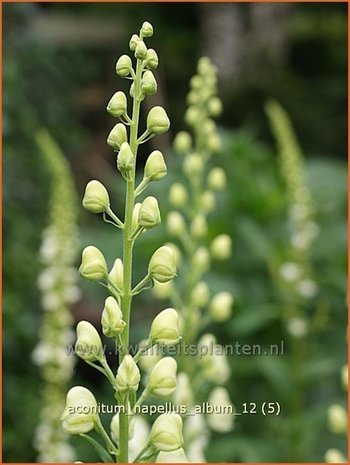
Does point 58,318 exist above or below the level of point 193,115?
below

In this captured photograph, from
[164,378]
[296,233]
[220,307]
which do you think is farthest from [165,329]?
[296,233]

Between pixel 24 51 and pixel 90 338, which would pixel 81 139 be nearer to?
pixel 24 51

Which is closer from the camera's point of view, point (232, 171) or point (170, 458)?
point (170, 458)

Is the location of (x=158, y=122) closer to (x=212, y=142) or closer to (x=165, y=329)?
(x=165, y=329)

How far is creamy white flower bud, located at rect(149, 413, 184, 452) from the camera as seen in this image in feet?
4.60

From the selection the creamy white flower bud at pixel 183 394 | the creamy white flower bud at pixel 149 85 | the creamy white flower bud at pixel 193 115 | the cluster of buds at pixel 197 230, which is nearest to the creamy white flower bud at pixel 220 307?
the cluster of buds at pixel 197 230

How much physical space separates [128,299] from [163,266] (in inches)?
5.1

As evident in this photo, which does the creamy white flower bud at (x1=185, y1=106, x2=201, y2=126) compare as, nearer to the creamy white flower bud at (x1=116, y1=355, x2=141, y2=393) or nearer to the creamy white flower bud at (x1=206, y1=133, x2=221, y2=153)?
the creamy white flower bud at (x1=206, y1=133, x2=221, y2=153)

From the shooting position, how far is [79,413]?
1409 mm

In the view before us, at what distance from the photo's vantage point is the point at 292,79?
32.8ft

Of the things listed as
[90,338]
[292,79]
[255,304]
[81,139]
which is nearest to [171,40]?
[292,79]

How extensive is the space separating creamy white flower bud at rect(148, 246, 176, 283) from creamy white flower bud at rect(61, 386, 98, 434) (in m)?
0.25

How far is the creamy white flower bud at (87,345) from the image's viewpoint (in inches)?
56.1

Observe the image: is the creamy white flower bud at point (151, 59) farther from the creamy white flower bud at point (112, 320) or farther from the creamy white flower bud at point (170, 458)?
the creamy white flower bud at point (170, 458)
